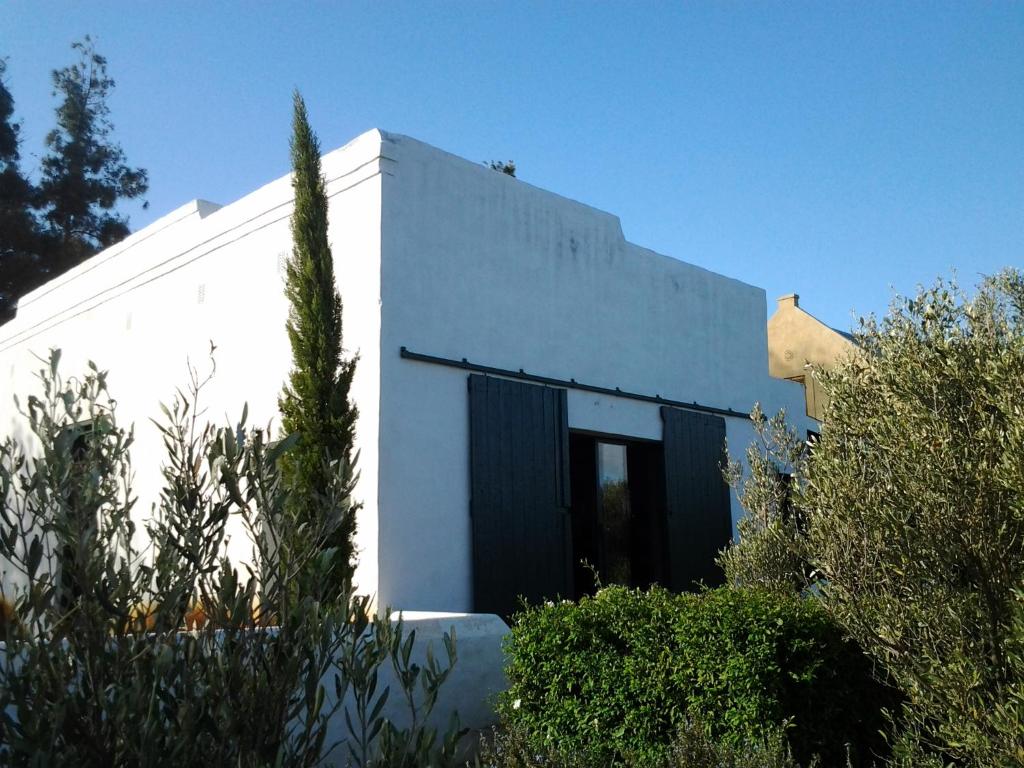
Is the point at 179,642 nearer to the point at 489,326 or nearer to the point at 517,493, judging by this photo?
the point at 517,493

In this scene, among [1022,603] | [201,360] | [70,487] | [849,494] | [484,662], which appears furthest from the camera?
[201,360]

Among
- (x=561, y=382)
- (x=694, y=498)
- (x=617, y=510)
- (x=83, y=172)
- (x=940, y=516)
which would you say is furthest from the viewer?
(x=83, y=172)

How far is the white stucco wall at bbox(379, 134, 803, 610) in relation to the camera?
908cm

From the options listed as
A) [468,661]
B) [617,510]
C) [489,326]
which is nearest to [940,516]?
[468,661]

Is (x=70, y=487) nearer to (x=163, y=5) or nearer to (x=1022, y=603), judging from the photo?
(x=1022, y=603)

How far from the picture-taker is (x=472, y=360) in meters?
9.95

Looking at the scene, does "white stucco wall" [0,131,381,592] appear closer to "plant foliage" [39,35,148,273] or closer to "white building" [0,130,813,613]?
"white building" [0,130,813,613]

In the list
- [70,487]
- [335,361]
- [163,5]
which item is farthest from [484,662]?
[163,5]

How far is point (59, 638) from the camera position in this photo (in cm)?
255

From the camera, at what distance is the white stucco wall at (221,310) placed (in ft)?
30.9

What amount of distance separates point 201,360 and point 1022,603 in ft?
31.5

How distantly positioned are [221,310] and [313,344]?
3.03 metres

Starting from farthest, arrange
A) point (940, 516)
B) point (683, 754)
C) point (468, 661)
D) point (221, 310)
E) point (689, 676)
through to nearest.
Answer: point (221, 310)
point (468, 661)
point (689, 676)
point (683, 754)
point (940, 516)

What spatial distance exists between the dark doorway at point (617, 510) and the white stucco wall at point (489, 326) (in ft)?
1.33
